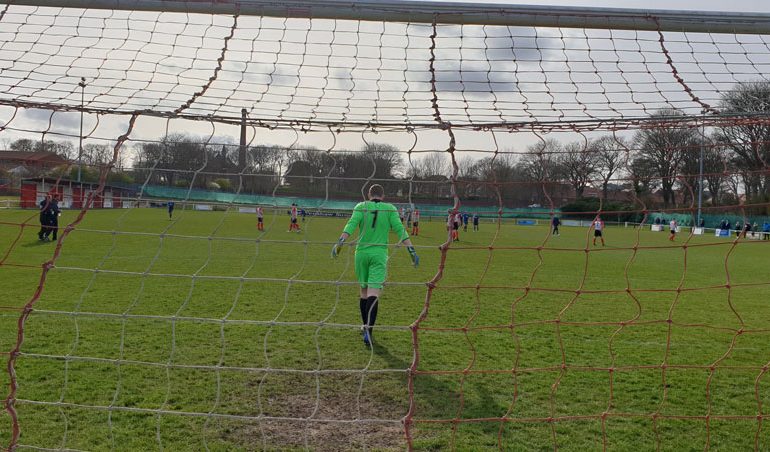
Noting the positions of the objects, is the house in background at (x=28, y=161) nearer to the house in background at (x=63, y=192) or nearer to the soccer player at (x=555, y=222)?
the house in background at (x=63, y=192)

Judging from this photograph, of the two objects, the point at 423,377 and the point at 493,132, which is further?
the point at 423,377

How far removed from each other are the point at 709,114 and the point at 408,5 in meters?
1.98

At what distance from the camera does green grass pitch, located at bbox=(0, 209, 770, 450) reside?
3.58 meters

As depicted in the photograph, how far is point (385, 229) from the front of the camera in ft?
18.5

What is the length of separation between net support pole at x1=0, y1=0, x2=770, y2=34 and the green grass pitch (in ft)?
4.79

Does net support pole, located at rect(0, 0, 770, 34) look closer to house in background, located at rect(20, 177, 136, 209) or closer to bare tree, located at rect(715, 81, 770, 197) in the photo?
bare tree, located at rect(715, 81, 770, 197)

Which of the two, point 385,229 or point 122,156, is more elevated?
point 122,156

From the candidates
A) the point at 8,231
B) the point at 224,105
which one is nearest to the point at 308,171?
the point at 224,105

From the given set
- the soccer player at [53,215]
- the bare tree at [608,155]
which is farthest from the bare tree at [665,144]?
the soccer player at [53,215]

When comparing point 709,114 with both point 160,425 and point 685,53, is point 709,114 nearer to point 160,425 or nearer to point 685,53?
point 685,53

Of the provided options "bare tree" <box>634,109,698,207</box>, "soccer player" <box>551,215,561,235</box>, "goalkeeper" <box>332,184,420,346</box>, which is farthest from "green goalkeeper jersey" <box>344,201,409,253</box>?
"bare tree" <box>634,109,698,207</box>

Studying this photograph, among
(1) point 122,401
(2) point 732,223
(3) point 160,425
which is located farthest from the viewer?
(2) point 732,223

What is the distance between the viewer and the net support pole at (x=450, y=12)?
11.8 feet

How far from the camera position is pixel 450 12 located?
3.67m
